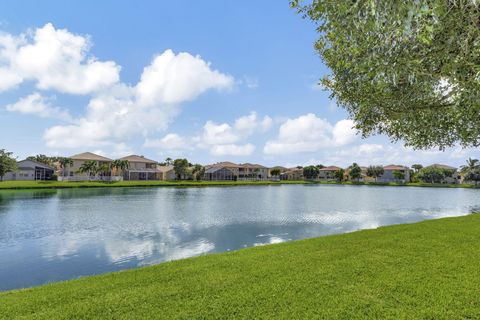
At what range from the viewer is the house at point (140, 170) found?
92938 mm

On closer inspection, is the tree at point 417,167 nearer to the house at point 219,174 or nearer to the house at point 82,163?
the house at point 219,174

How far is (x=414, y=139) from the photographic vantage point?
1452 centimetres

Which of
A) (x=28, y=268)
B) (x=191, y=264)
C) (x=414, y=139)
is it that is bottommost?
(x=28, y=268)

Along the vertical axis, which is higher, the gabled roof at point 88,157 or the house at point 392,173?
the gabled roof at point 88,157

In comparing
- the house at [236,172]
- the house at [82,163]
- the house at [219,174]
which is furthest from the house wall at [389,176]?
the house at [82,163]

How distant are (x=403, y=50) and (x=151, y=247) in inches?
522

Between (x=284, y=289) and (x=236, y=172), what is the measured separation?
11052 cm

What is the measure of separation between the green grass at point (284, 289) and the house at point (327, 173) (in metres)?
130

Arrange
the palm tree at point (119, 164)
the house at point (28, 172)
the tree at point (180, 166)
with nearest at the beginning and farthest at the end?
the house at point (28, 172), the palm tree at point (119, 164), the tree at point (180, 166)

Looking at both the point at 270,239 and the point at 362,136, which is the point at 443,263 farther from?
the point at 362,136

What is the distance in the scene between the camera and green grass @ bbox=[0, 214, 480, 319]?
541 centimetres

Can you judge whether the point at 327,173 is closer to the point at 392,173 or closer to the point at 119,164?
the point at 392,173

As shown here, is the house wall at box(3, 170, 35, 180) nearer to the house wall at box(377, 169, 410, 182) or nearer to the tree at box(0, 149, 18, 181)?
the tree at box(0, 149, 18, 181)

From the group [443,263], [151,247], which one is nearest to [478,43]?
[443,263]
